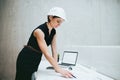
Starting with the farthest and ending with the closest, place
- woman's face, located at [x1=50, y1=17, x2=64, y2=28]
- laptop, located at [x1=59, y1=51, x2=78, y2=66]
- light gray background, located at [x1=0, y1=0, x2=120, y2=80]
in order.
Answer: light gray background, located at [x1=0, y1=0, x2=120, y2=80], laptop, located at [x1=59, y1=51, x2=78, y2=66], woman's face, located at [x1=50, y1=17, x2=64, y2=28]

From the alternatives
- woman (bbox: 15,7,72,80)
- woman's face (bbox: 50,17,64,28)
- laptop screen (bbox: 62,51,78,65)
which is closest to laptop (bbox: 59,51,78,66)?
laptop screen (bbox: 62,51,78,65)

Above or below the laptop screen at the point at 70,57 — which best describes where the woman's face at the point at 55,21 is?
above

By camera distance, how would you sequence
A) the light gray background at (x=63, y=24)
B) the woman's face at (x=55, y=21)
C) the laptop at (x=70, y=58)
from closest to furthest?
the woman's face at (x=55, y=21), the laptop at (x=70, y=58), the light gray background at (x=63, y=24)

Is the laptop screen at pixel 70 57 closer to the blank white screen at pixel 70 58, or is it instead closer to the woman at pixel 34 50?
the blank white screen at pixel 70 58

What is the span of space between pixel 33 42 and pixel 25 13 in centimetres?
207

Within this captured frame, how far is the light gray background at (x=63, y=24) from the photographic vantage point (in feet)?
13.1

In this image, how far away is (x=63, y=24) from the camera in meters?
4.06

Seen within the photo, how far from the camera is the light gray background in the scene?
400 cm

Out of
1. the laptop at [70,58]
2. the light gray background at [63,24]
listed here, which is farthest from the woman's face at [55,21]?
the light gray background at [63,24]

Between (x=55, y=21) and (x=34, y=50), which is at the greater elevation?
(x=55, y=21)

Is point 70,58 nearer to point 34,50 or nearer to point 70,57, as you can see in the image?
point 70,57

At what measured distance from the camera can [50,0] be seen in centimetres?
407

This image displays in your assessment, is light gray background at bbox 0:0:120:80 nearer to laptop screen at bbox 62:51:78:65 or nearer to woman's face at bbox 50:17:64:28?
laptop screen at bbox 62:51:78:65

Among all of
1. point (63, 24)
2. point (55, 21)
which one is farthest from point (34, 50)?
point (63, 24)
